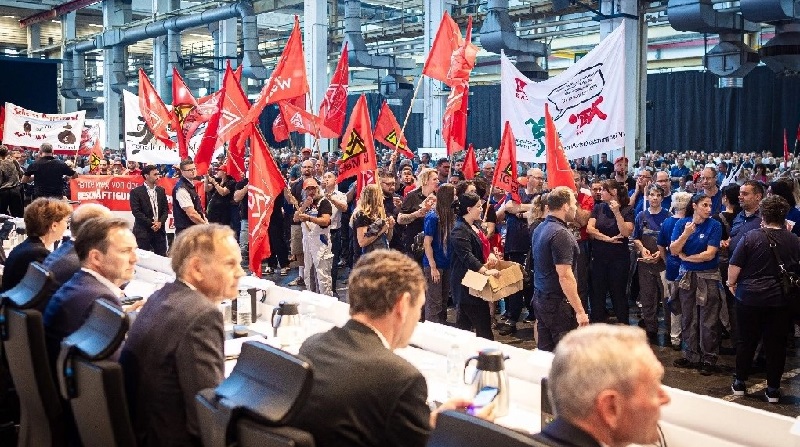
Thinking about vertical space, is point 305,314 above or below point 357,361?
below

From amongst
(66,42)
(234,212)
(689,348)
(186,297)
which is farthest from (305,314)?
(66,42)

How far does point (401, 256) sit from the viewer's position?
2777 millimetres

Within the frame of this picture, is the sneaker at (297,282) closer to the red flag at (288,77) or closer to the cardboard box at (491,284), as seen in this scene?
the red flag at (288,77)

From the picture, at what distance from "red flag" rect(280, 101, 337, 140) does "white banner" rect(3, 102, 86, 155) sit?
6.10 meters

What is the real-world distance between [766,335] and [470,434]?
5035 millimetres

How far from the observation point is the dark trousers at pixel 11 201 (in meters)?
14.9

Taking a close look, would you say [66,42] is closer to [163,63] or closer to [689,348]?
[163,63]

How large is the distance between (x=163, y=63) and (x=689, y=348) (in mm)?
24432

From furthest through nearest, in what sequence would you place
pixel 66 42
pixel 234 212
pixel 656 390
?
pixel 66 42 → pixel 234 212 → pixel 656 390

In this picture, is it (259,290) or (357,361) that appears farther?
(259,290)

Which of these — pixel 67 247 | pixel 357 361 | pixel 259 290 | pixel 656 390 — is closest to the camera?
pixel 656 390

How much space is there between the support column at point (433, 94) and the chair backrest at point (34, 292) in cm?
1416

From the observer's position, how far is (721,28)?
14031 mm

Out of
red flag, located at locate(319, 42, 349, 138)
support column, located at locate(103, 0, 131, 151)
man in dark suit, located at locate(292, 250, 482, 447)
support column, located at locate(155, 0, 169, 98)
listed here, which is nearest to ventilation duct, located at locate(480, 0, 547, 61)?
red flag, located at locate(319, 42, 349, 138)
